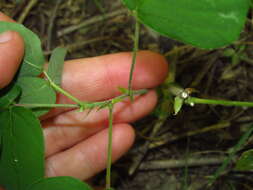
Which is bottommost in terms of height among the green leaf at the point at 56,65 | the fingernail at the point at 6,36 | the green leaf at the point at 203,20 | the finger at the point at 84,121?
the finger at the point at 84,121

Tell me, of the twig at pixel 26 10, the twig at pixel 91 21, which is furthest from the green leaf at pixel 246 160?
the twig at pixel 26 10

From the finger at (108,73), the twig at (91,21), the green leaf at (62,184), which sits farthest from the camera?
the twig at (91,21)

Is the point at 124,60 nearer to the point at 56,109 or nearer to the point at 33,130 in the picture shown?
the point at 56,109

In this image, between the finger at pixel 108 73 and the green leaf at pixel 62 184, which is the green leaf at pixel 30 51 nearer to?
the finger at pixel 108 73

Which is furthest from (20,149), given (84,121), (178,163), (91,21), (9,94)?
(91,21)

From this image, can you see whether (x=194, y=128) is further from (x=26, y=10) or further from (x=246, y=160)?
(x=26, y=10)

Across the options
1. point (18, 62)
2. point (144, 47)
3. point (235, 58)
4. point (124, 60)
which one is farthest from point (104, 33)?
point (18, 62)

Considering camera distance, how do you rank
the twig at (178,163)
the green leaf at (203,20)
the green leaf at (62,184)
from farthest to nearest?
the twig at (178,163) < the green leaf at (62,184) < the green leaf at (203,20)
